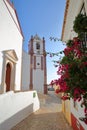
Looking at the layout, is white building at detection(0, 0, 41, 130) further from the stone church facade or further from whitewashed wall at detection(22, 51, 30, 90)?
whitewashed wall at detection(22, 51, 30, 90)

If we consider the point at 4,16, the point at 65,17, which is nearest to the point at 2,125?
Answer: the point at 65,17

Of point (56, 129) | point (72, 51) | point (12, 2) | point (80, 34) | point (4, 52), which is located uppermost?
point (12, 2)

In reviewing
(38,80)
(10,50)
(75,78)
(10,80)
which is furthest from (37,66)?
(75,78)

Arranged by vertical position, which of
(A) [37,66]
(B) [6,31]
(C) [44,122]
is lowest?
(C) [44,122]

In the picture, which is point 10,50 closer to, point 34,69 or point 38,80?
point 38,80

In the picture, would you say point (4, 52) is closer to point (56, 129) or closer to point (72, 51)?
point (56, 129)

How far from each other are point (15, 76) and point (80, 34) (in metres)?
8.89

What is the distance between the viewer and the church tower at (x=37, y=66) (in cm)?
2361

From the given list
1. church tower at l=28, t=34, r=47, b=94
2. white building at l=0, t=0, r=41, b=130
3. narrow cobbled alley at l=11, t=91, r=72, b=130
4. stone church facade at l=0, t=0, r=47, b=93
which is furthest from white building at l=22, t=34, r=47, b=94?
narrow cobbled alley at l=11, t=91, r=72, b=130

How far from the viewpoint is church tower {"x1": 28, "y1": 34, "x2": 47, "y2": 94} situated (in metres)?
23.6

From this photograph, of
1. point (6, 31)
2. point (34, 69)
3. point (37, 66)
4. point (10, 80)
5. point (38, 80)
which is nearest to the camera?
point (6, 31)

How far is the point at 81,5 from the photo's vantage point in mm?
4492

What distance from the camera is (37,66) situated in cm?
2483

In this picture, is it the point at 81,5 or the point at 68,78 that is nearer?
the point at 68,78
